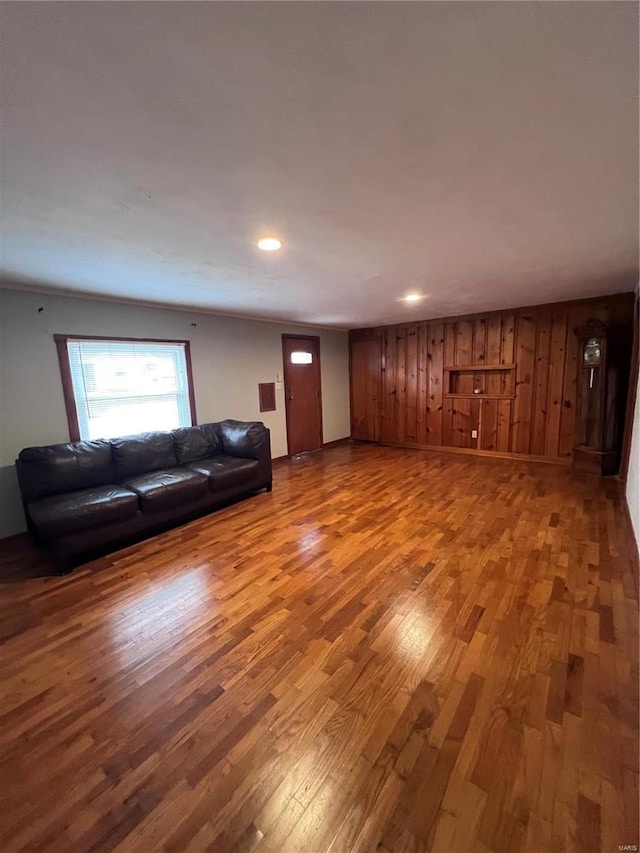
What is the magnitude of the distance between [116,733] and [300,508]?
2.40 metres

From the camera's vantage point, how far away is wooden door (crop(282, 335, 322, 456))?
226 inches

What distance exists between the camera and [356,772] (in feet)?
4.08

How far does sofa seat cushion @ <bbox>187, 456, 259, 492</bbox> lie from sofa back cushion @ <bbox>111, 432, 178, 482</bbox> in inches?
11.0

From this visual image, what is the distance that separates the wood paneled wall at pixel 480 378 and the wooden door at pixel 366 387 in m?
0.02

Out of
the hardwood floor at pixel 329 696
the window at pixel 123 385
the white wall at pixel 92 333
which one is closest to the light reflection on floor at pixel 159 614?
the hardwood floor at pixel 329 696

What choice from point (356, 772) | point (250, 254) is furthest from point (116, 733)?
point (250, 254)

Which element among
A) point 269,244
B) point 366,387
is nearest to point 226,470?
point 269,244

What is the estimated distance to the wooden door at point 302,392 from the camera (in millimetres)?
5742

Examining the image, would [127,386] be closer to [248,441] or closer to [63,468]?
[63,468]

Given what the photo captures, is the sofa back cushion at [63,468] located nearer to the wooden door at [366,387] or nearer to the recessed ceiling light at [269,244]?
the recessed ceiling light at [269,244]

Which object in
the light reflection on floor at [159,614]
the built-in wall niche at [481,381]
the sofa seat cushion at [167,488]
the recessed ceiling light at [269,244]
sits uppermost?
the recessed ceiling light at [269,244]

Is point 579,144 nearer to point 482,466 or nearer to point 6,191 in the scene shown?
point 6,191

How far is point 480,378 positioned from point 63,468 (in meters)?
5.58

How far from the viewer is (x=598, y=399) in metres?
4.27
